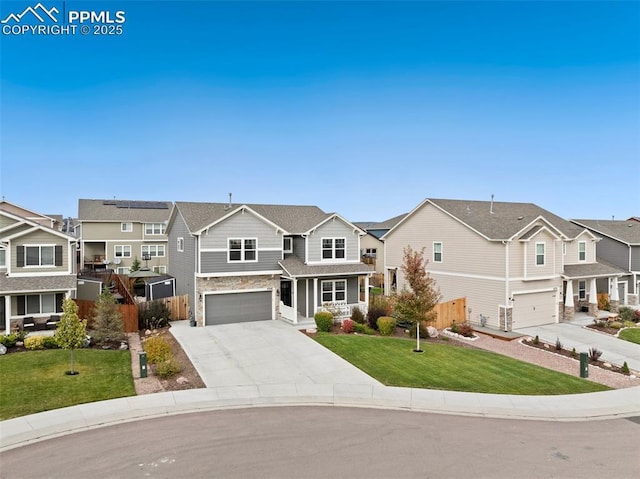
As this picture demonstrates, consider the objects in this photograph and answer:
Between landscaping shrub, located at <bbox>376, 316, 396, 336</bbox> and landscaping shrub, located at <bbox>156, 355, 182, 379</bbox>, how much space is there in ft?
35.0

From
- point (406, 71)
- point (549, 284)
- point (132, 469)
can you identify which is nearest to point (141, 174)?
point (406, 71)

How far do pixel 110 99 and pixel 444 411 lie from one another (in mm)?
23995

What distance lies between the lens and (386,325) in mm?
20734

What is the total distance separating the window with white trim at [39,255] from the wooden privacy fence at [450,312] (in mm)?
22777

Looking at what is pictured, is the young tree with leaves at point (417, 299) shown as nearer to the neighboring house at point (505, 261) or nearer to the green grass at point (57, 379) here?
the neighboring house at point (505, 261)

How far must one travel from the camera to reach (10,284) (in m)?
20.5

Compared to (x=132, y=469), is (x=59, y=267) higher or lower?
higher

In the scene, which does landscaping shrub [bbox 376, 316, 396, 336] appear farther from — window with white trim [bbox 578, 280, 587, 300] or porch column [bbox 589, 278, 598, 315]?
window with white trim [bbox 578, 280, 587, 300]

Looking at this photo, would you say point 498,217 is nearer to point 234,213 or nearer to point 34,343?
point 234,213

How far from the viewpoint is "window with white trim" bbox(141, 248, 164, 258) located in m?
44.2

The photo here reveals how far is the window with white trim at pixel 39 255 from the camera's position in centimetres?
2182

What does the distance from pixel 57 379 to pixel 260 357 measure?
290 inches

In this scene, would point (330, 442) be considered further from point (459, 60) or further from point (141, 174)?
point (141, 174)

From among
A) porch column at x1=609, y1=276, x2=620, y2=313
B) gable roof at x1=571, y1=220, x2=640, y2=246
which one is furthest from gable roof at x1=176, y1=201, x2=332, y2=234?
gable roof at x1=571, y1=220, x2=640, y2=246
